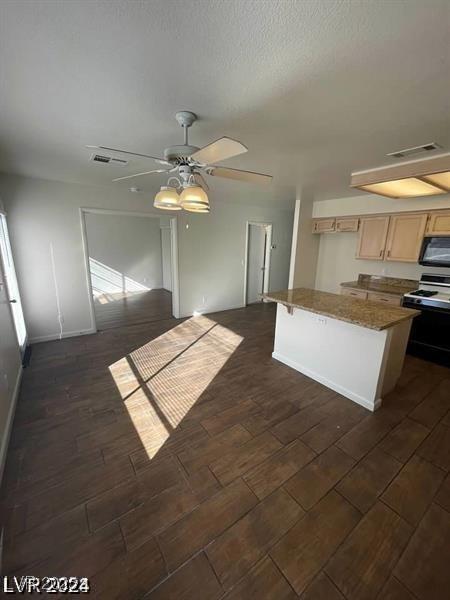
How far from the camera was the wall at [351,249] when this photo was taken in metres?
3.85

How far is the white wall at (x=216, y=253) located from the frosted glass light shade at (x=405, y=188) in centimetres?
291

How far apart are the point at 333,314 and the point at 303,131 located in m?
1.66

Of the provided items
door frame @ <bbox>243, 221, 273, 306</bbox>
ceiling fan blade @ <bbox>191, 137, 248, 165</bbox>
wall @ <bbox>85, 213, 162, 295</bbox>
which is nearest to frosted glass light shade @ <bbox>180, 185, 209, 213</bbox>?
ceiling fan blade @ <bbox>191, 137, 248, 165</bbox>

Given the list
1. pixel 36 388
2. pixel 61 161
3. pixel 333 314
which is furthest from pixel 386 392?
pixel 61 161

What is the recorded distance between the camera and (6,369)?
7.83ft

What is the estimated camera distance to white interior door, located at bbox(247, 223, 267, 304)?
19.9 feet

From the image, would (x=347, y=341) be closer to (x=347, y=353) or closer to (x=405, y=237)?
(x=347, y=353)

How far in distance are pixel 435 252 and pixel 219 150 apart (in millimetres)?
3678

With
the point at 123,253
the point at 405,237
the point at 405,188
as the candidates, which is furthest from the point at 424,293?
the point at 123,253

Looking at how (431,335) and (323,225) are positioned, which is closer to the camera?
(431,335)

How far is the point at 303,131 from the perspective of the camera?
2029mm

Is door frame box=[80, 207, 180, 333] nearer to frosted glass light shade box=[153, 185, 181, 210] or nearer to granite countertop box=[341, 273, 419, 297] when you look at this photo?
frosted glass light shade box=[153, 185, 181, 210]

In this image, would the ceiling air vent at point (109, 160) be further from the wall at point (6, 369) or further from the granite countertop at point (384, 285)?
the granite countertop at point (384, 285)

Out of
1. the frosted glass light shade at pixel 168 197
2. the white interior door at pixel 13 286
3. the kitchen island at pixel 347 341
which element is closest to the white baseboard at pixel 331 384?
the kitchen island at pixel 347 341
